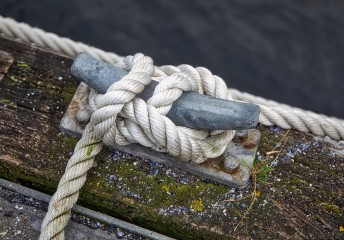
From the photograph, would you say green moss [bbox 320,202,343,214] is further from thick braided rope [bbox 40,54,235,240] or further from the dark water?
the dark water

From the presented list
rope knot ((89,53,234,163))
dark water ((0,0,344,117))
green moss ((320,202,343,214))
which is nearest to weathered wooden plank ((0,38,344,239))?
green moss ((320,202,343,214))

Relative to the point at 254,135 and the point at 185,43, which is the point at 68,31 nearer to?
the point at 185,43

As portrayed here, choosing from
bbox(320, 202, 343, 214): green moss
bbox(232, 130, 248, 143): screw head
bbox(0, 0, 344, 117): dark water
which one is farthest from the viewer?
bbox(0, 0, 344, 117): dark water

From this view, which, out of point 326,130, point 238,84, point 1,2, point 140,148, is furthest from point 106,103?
point 1,2

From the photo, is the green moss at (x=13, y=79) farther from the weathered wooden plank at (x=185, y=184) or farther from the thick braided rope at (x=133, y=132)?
the thick braided rope at (x=133, y=132)

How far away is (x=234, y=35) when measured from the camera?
3783 mm

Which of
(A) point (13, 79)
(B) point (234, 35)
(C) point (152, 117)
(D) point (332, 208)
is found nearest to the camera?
(C) point (152, 117)

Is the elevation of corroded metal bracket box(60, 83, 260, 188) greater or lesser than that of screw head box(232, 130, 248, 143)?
lesser

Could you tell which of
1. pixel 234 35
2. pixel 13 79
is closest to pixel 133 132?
pixel 13 79

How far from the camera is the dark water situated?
3633 millimetres

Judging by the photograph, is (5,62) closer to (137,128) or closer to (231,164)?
(137,128)

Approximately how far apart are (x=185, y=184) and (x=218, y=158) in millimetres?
156

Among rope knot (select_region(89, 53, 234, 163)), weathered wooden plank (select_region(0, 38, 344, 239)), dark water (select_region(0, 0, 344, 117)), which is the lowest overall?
dark water (select_region(0, 0, 344, 117))

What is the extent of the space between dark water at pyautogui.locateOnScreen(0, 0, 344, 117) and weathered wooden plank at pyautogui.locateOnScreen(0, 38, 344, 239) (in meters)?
1.57
